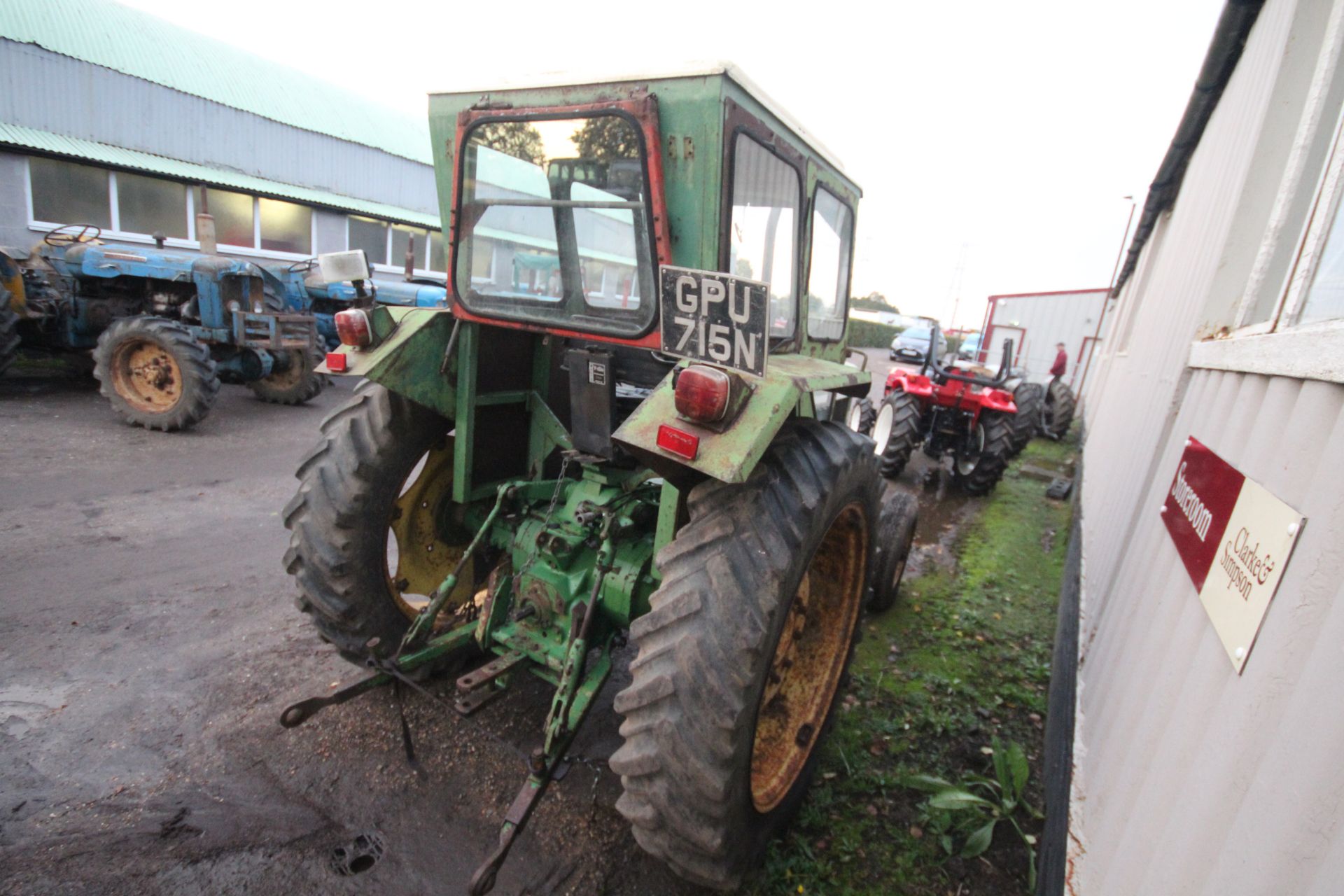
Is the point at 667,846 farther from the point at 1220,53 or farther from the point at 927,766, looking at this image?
the point at 1220,53

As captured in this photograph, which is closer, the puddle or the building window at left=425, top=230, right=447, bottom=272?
the puddle

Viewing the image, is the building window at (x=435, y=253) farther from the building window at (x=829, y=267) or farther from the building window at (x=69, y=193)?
the building window at (x=829, y=267)

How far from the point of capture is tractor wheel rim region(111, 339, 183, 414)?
22.3 feet

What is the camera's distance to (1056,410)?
11.7m

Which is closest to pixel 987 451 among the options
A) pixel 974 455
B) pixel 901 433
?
pixel 974 455

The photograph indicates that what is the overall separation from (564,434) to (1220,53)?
5.01m

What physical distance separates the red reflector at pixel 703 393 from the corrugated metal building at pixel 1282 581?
3.93 ft

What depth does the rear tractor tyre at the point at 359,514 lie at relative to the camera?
2516mm

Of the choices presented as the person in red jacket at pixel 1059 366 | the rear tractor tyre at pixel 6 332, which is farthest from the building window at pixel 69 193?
the person in red jacket at pixel 1059 366

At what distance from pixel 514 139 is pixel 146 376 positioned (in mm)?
6668

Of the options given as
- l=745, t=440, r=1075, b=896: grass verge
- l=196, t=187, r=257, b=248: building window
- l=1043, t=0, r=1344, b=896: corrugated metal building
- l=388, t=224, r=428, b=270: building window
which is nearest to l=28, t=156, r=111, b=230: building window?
l=196, t=187, r=257, b=248: building window

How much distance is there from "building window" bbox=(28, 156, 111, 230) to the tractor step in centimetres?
1543

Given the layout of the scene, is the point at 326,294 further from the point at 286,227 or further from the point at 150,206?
the point at 286,227

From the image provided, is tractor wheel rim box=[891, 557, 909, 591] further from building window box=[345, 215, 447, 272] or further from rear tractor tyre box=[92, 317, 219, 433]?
building window box=[345, 215, 447, 272]
